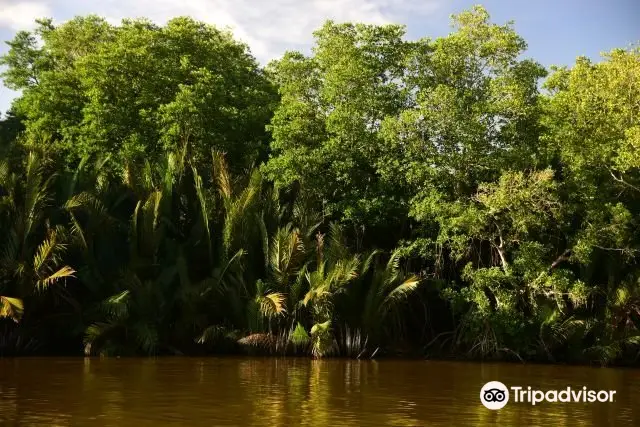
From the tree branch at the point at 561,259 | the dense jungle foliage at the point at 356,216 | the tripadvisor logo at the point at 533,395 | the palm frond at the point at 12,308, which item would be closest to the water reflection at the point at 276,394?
the tripadvisor logo at the point at 533,395

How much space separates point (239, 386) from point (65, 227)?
27.7 ft

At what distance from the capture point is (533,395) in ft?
45.1

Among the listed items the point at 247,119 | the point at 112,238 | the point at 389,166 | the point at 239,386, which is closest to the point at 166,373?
the point at 239,386

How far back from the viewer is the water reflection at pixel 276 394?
1033cm

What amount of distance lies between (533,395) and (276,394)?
4699 mm

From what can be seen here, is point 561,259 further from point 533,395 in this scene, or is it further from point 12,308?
point 12,308

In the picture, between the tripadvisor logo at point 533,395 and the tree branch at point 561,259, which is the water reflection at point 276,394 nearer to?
the tripadvisor logo at point 533,395

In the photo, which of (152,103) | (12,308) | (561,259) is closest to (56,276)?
(12,308)

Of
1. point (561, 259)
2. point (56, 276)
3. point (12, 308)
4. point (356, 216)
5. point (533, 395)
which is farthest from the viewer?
point (356, 216)

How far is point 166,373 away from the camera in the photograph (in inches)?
599

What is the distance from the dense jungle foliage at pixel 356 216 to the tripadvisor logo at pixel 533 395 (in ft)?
17.9

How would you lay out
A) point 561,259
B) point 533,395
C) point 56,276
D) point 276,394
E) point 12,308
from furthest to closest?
point 561,259 < point 56,276 < point 12,308 < point 533,395 < point 276,394

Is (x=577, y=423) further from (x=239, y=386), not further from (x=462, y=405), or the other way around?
(x=239, y=386)

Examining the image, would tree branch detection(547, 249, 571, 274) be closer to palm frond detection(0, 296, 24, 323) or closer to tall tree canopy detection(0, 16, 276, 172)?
tall tree canopy detection(0, 16, 276, 172)
